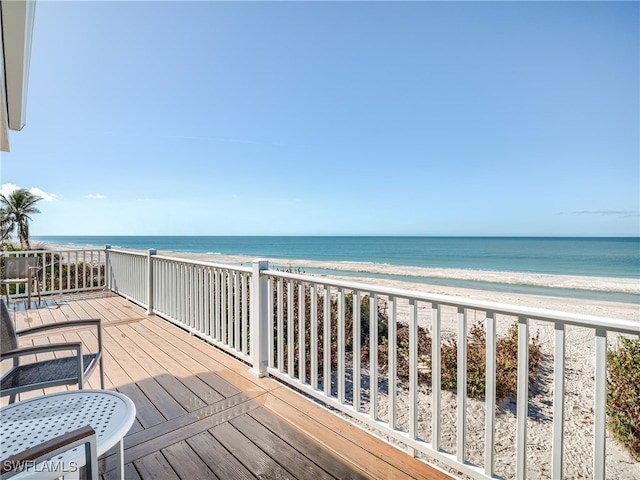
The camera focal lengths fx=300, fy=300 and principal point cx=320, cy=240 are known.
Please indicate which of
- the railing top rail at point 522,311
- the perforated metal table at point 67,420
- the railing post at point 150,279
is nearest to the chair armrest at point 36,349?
the perforated metal table at point 67,420

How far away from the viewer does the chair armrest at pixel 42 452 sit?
2.11ft

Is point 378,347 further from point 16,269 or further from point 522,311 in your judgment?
point 16,269

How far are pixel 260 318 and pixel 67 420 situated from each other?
61.4 inches

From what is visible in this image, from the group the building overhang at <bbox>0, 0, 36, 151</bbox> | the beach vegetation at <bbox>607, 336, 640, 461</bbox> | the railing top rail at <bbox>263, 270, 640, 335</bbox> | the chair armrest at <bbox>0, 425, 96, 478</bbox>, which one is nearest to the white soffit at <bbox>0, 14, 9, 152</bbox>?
the building overhang at <bbox>0, 0, 36, 151</bbox>

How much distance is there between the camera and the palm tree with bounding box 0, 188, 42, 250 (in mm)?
12570

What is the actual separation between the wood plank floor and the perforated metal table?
56 cm

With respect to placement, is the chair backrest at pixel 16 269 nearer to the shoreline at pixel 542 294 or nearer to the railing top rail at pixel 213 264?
the shoreline at pixel 542 294

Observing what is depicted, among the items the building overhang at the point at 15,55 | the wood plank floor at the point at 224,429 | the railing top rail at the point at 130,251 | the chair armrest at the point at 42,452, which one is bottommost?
the wood plank floor at the point at 224,429

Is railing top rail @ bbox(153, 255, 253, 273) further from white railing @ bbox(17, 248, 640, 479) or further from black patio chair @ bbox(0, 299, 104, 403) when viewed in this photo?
black patio chair @ bbox(0, 299, 104, 403)

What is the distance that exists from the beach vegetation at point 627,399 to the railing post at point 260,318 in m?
2.66

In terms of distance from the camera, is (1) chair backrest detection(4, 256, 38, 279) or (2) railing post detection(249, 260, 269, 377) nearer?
(2) railing post detection(249, 260, 269, 377)

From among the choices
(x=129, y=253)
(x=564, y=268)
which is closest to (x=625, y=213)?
(x=564, y=268)

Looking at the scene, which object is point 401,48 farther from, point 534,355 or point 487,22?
point 534,355

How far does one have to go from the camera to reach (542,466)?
6.90 ft
